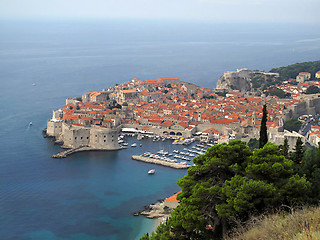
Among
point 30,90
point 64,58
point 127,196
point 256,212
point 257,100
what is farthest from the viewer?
point 64,58

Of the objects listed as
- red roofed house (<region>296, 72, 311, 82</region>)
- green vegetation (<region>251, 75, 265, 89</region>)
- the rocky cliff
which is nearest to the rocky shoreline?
the rocky cliff

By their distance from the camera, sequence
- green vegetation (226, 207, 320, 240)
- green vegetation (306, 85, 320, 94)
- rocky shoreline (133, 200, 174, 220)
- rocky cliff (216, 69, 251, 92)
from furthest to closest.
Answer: rocky cliff (216, 69, 251, 92) < green vegetation (306, 85, 320, 94) < rocky shoreline (133, 200, 174, 220) < green vegetation (226, 207, 320, 240)

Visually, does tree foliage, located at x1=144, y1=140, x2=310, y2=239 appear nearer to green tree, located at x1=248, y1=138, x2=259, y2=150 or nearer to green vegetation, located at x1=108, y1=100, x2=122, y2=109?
green tree, located at x1=248, y1=138, x2=259, y2=150

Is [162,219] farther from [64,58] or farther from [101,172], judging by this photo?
[64,58]

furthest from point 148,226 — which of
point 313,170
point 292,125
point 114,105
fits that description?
point 114,105

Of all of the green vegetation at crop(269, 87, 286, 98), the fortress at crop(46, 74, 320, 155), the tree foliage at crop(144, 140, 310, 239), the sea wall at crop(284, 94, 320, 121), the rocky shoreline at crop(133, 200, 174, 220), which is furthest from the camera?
the green vegetation at crop(269, 87, 286, 98)

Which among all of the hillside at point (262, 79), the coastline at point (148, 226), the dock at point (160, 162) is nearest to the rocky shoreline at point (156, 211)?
the coastline at point (148, 226)

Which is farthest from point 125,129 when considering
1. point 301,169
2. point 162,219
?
point 301,169

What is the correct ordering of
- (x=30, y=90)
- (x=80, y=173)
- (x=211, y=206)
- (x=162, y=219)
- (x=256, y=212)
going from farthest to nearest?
(x=30, y=90)
(x=80, y=173)
(x=162, y=219)
(x=211, y=206)
(x=256, y=212)

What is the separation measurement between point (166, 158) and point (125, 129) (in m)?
4.80

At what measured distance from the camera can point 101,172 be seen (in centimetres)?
1555

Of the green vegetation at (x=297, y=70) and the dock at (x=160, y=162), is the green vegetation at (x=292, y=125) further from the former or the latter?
the green vegetation at (x=297, y=70)

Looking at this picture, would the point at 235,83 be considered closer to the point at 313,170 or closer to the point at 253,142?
the point at 253,142

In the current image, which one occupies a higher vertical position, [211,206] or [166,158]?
[211,206]
